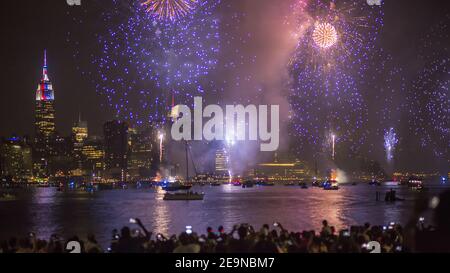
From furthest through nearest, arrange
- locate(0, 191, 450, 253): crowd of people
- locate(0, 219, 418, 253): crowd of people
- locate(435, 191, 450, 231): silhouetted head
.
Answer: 1. locate(0, 219, 418, 253): crowd of people
2. locate(0, 191, 450, 253): crowd of people
3. locate(435, 191, 450, 231): silhouetted head

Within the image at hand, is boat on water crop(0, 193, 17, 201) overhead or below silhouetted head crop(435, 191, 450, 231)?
below

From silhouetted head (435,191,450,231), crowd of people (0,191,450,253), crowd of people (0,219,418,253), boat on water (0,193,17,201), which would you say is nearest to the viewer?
silhouetted head (435,191,450,231)

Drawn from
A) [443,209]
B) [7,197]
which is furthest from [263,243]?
[7,197]

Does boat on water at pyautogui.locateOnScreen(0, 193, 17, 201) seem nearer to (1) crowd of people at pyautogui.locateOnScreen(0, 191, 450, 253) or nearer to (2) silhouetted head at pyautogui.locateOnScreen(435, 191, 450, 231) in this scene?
(1) crowd of people at pyautogui.locateOnScreen(0, 191, 450, 253)

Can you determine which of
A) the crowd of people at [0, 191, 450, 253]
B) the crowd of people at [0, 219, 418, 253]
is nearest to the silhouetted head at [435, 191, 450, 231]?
the crowd of people at [0, 191, 450, 253]

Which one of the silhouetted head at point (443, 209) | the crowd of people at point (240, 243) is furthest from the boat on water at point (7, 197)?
the silhouetted head at point (443, 209)

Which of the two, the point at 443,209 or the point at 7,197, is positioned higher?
the point at 443,209

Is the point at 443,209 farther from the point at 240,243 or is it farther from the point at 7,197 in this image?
the point at 7,197

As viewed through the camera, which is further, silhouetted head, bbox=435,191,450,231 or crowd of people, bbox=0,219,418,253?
crowd of people, bbox=0,219,418,253

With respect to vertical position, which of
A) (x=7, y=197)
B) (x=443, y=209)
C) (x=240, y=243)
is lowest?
(x=7, y=197)

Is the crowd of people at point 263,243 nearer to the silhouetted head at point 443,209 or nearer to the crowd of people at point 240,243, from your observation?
the crowd of people at point 240,243
